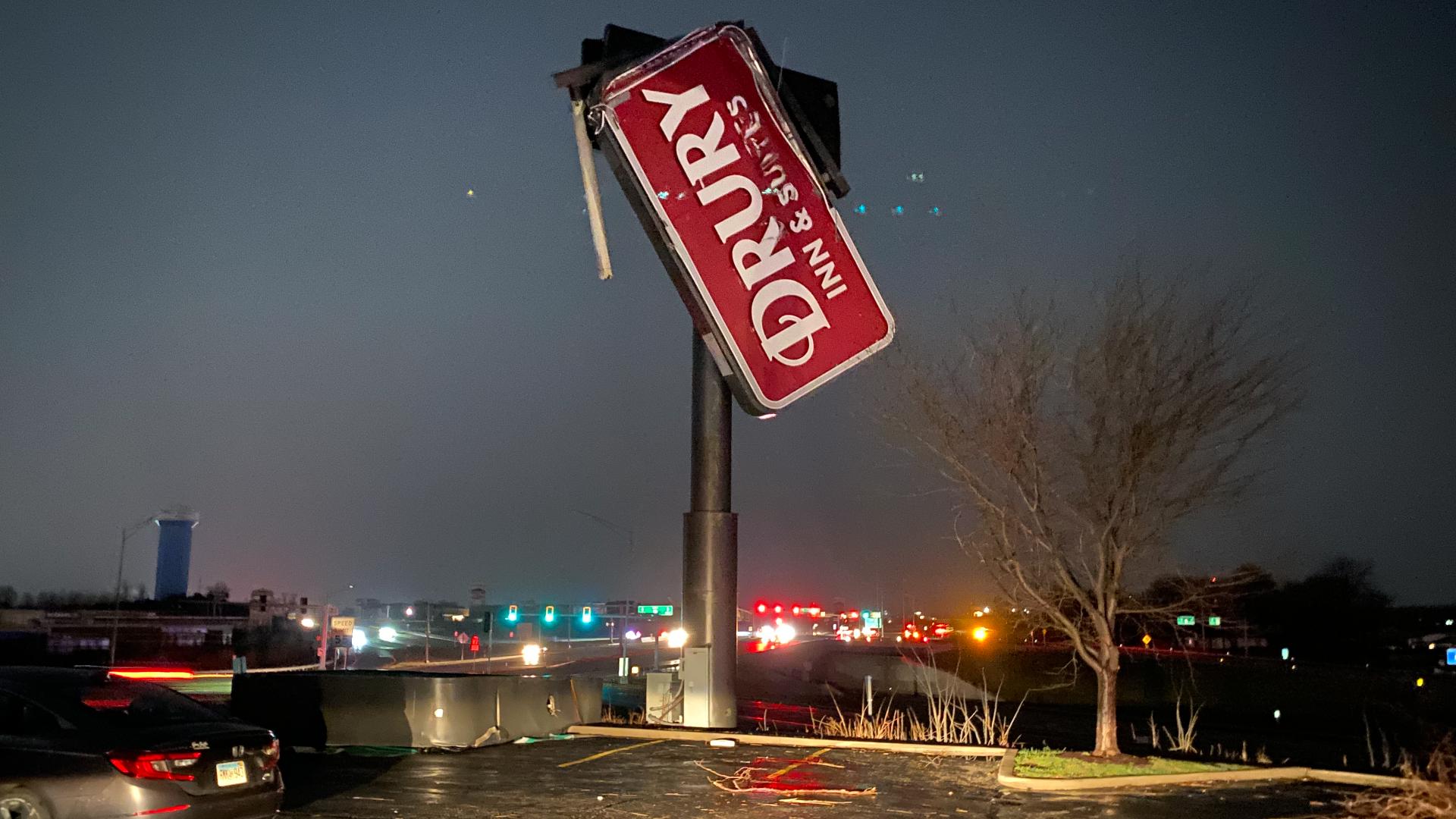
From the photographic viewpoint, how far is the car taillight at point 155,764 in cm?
831

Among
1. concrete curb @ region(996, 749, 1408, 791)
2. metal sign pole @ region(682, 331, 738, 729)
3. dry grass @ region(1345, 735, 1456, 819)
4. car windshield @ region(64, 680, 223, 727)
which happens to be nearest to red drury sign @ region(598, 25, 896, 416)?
metal sign pole @ region(682, 331, 738, 729)

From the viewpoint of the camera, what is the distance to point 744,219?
16.5 metres

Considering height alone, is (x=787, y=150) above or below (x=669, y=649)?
above

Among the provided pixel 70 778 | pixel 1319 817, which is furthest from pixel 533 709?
pixel 1319 817

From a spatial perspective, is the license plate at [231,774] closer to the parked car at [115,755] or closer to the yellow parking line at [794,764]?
the parked car at [115,755]

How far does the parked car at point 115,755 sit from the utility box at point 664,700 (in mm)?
9436

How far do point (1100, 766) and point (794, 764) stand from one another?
3477 millimetres

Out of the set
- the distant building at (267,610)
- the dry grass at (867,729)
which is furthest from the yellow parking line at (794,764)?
the distant building at (267,610)

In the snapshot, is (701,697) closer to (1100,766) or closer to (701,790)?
(701,790)

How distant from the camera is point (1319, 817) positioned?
A: 34.7 feet

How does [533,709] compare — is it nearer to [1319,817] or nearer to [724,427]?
[724,427]

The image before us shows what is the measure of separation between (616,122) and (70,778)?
1050cm

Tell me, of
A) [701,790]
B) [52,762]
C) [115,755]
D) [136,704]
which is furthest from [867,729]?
[52,762]

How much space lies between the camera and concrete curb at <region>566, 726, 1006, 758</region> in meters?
15.0
